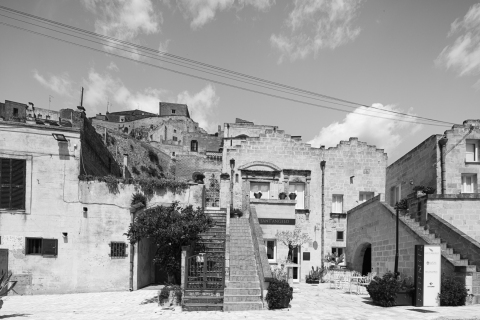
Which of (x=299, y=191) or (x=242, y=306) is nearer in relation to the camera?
(x=242, y=306)

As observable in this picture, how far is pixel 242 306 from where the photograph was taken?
11.8m

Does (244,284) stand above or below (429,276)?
below

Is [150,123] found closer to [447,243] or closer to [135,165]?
[135,165]

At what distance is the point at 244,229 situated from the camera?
56.4 ft

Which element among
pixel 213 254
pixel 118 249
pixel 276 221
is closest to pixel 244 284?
pixel 213 254

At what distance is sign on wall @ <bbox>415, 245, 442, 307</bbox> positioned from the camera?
1274 centimetres

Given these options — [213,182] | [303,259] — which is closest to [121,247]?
[303,259]

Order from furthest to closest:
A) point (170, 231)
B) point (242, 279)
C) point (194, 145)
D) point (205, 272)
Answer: point (194, 145) → point (170, 231) → point (242, 279) → point (205, 272)

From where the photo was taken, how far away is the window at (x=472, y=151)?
20286mm

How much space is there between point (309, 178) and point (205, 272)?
11.8 metres

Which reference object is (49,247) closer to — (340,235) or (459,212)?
(340,235)

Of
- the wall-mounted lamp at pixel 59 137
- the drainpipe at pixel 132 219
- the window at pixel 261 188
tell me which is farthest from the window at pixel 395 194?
the wall-mounted lamp at pixel 59 137

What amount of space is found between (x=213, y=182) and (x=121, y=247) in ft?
99.9

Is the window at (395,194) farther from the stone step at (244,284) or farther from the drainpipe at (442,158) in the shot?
the stone step at (244,284)
